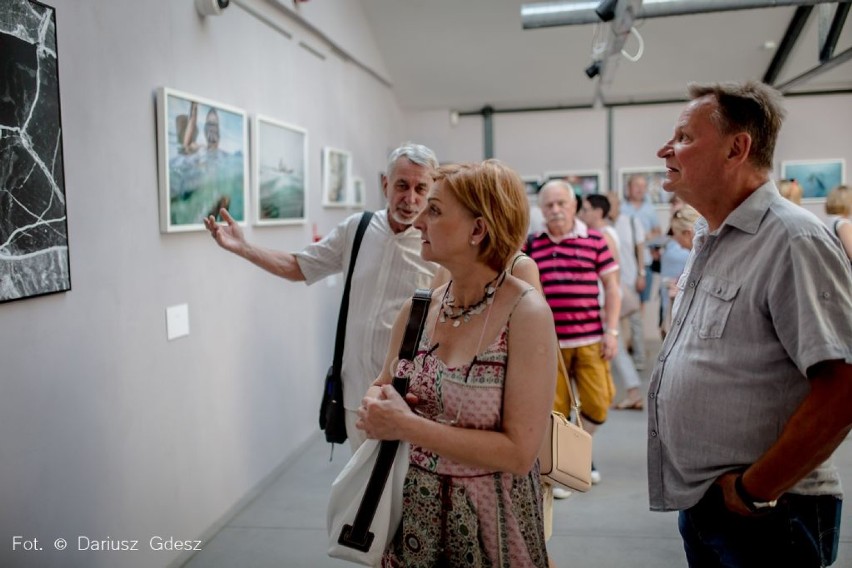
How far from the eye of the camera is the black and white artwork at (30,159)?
90.7 inches

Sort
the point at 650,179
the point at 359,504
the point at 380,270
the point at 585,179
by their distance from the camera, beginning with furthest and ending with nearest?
the point at 585,179 → the point at 650,179 → the point at 380,270 → the point at 359,504

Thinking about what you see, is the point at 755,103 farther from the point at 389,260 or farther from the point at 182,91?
the point at 182,91

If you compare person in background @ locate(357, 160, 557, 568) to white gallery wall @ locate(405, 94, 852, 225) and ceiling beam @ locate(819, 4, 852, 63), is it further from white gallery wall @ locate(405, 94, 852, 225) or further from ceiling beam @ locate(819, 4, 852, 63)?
white gallery wall @ locate(405, 94, 852, 225)

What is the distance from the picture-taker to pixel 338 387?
3156mm

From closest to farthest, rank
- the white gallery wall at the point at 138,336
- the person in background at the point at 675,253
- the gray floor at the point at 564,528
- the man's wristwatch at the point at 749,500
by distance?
the man's wristwatch at the point at 749,500, the white gallery wall at the point at 138,336, the gray floor at the point at 564,528, the person in background at the point at 675,253

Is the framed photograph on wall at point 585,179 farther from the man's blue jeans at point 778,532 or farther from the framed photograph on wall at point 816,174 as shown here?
the man's blue jeans at point 778,532

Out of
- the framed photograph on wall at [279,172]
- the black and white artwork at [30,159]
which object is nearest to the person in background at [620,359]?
the framed photograph on wall at [279,172]

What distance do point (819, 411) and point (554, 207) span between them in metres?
2.75

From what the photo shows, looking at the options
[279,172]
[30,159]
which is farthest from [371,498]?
[279,172]

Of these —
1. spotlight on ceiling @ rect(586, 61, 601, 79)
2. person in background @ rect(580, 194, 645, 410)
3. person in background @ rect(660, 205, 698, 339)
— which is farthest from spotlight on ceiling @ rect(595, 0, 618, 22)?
person in background @ rect(580, 194, 645, 410)

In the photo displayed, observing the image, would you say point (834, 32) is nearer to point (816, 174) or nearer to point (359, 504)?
point (816, 174)

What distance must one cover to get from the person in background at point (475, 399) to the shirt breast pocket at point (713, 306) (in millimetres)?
395

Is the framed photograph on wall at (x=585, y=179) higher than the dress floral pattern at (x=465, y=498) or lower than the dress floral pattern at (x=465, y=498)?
higher

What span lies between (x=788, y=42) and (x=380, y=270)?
21.5 feet
